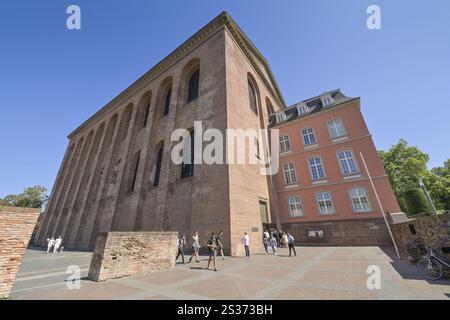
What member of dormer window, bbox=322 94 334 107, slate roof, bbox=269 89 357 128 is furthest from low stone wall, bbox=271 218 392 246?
dormer window, bbox=322 94 334 107

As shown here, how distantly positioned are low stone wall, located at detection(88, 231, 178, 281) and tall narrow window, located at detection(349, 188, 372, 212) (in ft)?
50.9

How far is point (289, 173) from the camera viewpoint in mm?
20281

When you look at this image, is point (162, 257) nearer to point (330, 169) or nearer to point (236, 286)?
point (236, 286)

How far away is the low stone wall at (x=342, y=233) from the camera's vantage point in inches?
563

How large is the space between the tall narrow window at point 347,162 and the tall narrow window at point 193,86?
1598cm

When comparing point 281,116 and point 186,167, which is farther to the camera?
point 281,116

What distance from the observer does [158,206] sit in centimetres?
1562

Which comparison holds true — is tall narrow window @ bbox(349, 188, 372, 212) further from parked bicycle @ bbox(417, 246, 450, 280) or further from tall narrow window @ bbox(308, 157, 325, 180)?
parked bicycle @ bbox(417, 246, 450, 280)

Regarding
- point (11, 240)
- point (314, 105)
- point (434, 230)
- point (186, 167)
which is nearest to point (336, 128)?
point (314, 105)

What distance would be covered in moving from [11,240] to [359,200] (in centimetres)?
2056

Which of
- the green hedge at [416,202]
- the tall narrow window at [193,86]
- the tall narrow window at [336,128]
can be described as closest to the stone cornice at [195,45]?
the tall narrow window at [193,86]

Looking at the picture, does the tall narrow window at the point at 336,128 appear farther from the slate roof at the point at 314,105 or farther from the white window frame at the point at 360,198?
the white window frame at the point at 360,198

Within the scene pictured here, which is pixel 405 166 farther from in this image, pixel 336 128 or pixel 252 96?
pixel 252 96

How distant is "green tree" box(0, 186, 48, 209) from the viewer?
4733 centimetres
